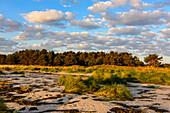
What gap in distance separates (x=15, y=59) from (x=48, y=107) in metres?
57.6

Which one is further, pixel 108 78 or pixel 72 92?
pixel 108 78

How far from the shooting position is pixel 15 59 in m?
57.3

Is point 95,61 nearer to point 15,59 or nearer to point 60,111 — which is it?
point 15,59

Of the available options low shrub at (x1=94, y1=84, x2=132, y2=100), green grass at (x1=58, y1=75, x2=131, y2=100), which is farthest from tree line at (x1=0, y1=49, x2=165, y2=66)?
low shrub at (x1=94, y1=84, x2=132, y2=100)

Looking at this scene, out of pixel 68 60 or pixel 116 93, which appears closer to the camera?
pixel 116 93

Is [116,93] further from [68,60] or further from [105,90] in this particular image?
[68,60]

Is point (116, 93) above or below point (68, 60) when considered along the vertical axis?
below

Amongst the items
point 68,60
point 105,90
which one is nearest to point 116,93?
point 105,90

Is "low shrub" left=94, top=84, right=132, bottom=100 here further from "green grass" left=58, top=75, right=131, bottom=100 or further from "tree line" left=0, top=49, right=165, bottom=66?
"tree line" left=0, top=49, right=165, bottom=66

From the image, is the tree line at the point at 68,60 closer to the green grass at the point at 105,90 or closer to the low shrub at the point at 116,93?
the green grass at the point at 105,90

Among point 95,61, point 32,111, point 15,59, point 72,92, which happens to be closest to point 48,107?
point 32,111

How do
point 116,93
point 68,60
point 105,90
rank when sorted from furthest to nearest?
point 68,60 < point 105,90 < point 116,93

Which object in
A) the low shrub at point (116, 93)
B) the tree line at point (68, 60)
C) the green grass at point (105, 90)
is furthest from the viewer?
the tree line at point (68, 60)

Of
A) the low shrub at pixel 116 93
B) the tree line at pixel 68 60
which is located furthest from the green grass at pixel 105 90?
the tree line at pixel 68 60
